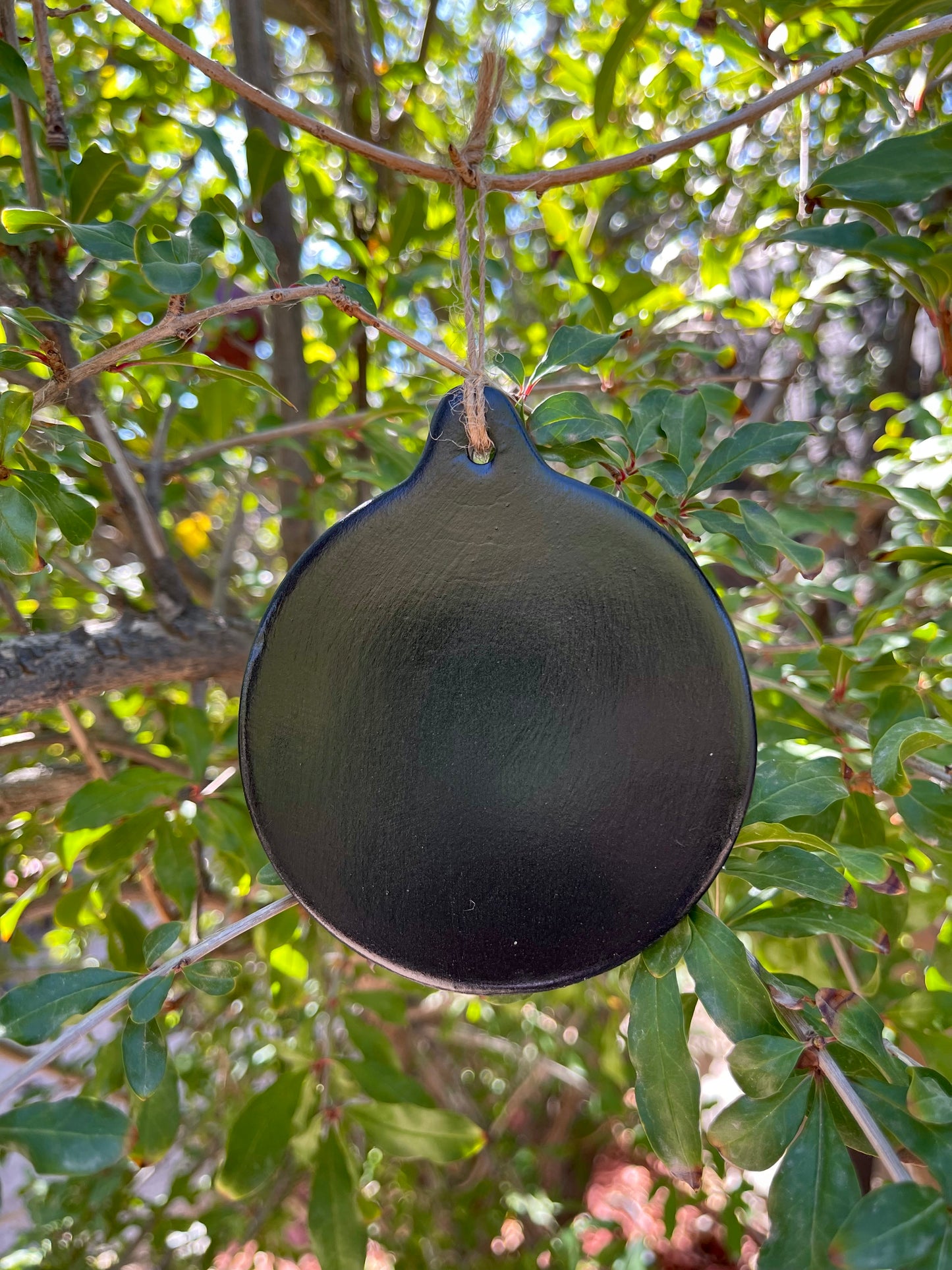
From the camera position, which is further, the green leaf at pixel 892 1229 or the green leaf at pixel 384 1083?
the green leaf at pixel 384 1083

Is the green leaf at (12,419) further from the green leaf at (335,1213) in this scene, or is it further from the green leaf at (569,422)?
the green leaf at (335,1213)

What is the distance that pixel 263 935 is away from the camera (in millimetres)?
875

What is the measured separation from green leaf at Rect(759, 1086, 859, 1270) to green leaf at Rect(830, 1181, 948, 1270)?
65 mm

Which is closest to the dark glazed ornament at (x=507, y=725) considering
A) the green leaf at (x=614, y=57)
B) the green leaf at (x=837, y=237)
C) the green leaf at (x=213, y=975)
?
the green leaf at (x=213, y=975)

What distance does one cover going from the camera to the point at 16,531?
21.0 inches

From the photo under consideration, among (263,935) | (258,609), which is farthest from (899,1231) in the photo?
(258,609)

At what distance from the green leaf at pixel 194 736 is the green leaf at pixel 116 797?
2 cm

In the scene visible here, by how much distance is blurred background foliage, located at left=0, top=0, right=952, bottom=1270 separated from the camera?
19.8 inches

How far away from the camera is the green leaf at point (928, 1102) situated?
16.1 inches

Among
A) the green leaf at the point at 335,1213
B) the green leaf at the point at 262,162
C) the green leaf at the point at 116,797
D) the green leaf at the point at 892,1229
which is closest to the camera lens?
the green leaf at the point at 892,1229

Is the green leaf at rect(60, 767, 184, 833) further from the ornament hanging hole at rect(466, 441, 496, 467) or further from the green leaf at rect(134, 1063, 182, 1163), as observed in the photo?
the ornament hanging hole at rect(466, 441, 496, 467)

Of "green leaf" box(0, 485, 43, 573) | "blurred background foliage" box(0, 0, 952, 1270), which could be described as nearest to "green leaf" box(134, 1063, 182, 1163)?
"blurred background foliage" box(0, 0, 952, 1270)

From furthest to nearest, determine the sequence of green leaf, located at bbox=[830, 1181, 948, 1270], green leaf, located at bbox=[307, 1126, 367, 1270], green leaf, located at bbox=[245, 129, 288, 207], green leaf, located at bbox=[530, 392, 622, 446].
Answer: green leaf, located at bbox=[245, 129, 288, 207] → green leaf, located at bbox=[307, 1126, 367, 1270] → green leaf, located at bbox=[530, 392, 622, 446] → green leaf, located at bbox=[830, 1181, 948, 1270]

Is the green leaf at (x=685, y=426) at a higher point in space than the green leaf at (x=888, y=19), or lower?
lower
